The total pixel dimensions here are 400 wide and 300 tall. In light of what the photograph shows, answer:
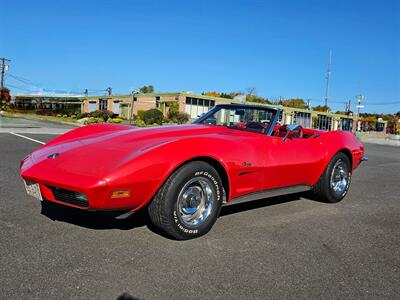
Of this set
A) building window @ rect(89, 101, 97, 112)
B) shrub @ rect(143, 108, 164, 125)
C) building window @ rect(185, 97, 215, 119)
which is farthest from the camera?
building window @ rect(89, 101, 97, 112)

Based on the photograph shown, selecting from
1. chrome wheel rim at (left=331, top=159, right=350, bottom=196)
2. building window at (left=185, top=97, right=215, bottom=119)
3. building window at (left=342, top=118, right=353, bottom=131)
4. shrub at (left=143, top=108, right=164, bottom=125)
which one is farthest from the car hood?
building window at (left=342, top=118, right=353, bottom=131)

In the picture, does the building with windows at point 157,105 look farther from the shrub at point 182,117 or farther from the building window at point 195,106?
the shrub at point 182,117

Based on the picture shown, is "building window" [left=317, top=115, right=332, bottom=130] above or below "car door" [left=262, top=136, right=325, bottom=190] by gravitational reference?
above

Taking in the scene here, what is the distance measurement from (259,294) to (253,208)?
2.27 metres

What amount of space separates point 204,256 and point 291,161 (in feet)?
6.13

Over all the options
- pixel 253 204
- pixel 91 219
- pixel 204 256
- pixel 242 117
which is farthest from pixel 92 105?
pixel 204 256

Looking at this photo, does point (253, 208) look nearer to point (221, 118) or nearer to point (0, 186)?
point (221, 118)

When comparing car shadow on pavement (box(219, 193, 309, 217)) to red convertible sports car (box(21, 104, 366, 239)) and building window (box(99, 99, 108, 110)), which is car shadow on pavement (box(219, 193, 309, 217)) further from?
building window (box(99, 99, 108, 110))

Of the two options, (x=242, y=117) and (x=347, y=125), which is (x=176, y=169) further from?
(x=347, y=125)

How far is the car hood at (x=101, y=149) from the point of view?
10.1 feet

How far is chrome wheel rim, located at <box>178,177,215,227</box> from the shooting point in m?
3.32

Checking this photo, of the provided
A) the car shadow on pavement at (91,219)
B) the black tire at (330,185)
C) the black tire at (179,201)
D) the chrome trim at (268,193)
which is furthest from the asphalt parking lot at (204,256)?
the black tire at (330,185)

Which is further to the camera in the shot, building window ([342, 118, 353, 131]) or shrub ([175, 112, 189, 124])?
building window ([342, 118, 353, 131])

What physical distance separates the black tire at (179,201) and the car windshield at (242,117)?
1.31 meters
